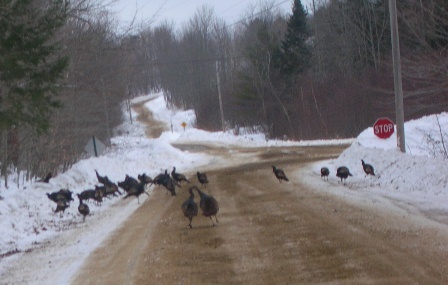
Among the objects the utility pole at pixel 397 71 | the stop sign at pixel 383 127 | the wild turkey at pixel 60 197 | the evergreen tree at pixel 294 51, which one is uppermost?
the evergreen tree at pixel 294 51

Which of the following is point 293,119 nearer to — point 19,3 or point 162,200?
point 162,200

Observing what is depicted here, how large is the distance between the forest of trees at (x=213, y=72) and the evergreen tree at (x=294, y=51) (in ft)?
0.36

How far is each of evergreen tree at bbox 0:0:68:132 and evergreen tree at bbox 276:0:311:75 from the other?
5206 centimetres

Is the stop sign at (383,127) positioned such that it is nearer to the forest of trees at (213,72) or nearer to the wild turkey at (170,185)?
the forest of trees at (213,72)

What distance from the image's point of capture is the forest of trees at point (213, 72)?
17094mm

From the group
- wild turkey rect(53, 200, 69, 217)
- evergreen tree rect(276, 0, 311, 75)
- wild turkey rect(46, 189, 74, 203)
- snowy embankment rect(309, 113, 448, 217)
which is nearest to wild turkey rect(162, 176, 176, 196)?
wild turkey rect(46, 189, 74, 203)

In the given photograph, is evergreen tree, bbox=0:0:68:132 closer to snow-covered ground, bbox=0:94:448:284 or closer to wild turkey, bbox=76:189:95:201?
snow-covered ground, bbox=0:94:448:284

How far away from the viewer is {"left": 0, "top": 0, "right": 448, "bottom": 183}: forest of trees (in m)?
17.1

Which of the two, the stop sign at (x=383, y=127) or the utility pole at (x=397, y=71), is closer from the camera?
the utility pole at (x=397, y=71)

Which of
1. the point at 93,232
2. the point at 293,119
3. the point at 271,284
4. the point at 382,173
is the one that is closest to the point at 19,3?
the point at 93,232

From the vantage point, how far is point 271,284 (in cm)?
Answer: 888

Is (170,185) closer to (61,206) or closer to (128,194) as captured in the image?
(128,194)

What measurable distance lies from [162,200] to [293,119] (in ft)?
141

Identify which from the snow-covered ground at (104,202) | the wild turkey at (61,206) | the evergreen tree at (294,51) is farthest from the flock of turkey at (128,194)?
the evergreen tree at (294,51)
